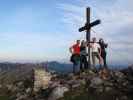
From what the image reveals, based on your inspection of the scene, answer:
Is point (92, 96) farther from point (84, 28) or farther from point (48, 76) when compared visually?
point (84, 28)

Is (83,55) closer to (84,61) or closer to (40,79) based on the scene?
(84,61)

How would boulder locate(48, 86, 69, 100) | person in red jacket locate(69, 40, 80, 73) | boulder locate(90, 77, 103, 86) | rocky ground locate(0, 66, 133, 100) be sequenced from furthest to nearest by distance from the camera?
1. person in red jacket locate(69, 40, 80, 73)
2. boulder locate(90, 77, 103, 86)
3. boulder locate(48, 86, 69, 100)
4. rocky ground locate(0, 66, 133, 100)

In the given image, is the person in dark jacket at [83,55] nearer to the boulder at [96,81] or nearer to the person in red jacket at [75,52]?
the person in red jacket at [75,52]

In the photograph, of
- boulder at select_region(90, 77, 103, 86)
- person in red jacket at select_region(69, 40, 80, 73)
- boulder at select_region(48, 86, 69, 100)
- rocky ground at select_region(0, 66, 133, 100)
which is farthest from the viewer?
person in red jacket at select_region(69, 40, 80, 73)

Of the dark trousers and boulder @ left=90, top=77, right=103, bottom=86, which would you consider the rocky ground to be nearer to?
boulder @ left=90, top=77, right=103, bottom=86

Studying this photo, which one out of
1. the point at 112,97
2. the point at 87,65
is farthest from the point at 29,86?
the point at 112,97

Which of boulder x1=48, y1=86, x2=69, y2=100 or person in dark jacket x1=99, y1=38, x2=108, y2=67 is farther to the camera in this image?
person in dark jacket x1=99, y1=38, x2=108, y2=67

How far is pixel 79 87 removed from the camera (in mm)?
29344

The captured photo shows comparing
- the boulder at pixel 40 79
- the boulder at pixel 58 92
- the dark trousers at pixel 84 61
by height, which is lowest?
the boulder at pixel 58 92

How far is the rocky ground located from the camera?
2722 cm

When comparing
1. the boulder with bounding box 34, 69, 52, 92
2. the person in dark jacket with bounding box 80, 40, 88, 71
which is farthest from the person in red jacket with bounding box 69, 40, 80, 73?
the boulder with bounding box 34, 69, 52, 92

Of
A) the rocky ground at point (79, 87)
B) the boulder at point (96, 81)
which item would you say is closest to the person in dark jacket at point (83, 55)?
the rocky ground at point (79, 87)

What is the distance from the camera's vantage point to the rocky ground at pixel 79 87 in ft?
89.3

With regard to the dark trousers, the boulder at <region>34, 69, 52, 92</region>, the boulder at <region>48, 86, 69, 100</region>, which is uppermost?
the dark trousers
